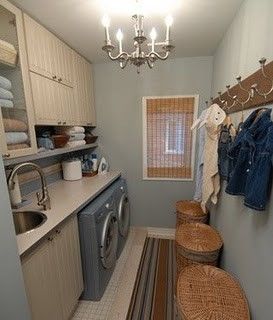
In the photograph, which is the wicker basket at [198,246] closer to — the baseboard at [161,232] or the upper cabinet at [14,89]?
the baseboard at [161,232]

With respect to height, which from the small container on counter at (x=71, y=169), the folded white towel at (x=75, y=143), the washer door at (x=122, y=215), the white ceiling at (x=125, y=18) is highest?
the white ceiling at (x=125, y=18)

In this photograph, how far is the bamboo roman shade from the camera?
2609mm

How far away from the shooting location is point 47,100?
1.74m

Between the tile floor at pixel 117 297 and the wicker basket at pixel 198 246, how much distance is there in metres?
0.60

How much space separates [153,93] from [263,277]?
223 centimetres

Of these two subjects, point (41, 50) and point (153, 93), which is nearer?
point (41, 50)

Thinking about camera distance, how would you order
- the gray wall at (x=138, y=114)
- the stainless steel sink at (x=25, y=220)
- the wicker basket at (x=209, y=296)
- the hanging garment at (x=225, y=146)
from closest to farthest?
the wicker basket at (x=209, y=296) < the hanging garment at (x=225, y=146) < the stainless steel sink at (x=25, y=220) < the gray wall at (x=138, y=114)

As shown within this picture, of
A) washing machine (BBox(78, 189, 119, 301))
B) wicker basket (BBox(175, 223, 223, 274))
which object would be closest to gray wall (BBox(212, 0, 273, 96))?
wicker basket (BBox(175, 223, 223, 274))

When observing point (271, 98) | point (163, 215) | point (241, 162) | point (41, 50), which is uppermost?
point (41, 50)

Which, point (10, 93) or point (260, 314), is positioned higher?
point (10, 93)

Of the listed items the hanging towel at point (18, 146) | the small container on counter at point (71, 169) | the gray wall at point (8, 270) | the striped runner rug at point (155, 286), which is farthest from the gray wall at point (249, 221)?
the small container on counter at point (71, 169)

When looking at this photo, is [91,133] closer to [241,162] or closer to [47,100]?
[47,100]

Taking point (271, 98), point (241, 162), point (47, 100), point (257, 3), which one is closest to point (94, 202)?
point (47, 100)

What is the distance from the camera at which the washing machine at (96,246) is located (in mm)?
1648
